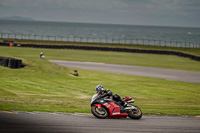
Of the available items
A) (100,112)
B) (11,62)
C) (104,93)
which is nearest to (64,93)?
(100,112)

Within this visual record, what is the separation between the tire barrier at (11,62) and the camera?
30.7 m

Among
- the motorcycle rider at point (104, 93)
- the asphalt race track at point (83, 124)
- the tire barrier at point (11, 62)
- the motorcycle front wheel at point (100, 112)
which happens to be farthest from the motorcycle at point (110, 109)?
the tire barrier at point (11, 62)

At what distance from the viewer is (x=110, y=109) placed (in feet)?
A: 42.4

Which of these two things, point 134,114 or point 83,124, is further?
point 134,114

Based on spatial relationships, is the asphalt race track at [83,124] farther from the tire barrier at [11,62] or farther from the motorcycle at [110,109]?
the tire barrier at [11,62]

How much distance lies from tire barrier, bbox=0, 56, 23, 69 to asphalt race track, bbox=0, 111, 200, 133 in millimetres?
18307

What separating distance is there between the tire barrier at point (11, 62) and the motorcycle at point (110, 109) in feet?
63.6

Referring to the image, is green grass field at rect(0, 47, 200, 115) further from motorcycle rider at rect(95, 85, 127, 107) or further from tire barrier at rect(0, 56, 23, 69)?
motorcycle rider at rect(95, 85, 127, 107)

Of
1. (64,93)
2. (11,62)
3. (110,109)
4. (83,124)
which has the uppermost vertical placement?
(11,62)

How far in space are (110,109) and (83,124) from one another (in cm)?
158

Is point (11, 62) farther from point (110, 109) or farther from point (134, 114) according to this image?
point (134, 114)

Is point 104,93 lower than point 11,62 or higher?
higher

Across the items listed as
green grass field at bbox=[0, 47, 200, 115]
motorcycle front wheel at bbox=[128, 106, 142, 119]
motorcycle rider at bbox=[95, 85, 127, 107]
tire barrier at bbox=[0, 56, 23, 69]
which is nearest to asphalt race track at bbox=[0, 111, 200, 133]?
motorcycle front wheel at bbox=[128, 106, 142, 119]

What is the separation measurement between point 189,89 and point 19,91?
14714 millimetres
